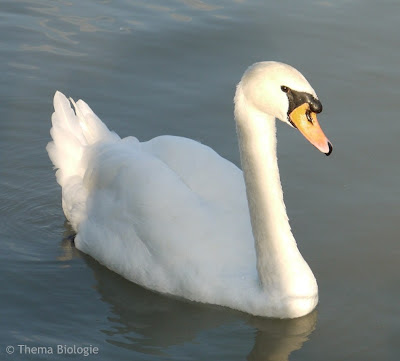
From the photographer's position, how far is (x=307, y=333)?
7328mm

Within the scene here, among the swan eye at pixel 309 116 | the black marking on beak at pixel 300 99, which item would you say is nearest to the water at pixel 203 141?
the swan eye at pixel 309 116

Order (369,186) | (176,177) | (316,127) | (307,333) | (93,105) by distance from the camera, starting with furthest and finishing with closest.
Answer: (93,105), (369,186), (176,177), (307,333), (316,127)

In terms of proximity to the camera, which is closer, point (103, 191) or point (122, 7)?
point (103, 191)

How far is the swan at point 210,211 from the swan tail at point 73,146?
0.02 metres

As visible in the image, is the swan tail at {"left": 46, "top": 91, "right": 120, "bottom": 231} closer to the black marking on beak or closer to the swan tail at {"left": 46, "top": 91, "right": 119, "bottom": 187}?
the swan tail at {"left": 46, "top": 91, "right": 119, "bottom": 187}

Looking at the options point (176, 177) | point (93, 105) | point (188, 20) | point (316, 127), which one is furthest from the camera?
point (188, 20)

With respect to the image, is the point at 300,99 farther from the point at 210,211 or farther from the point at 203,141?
the point at 203,141

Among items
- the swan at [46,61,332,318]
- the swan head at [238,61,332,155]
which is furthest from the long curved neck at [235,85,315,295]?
the swan head at [238,61,332,155]

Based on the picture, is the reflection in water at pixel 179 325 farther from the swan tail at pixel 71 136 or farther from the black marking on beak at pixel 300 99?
the black marking on beak at pixel 300 99

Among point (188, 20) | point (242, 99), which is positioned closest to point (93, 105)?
point (188, 20)

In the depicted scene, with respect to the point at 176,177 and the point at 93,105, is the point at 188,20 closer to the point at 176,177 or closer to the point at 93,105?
the point at 93,105

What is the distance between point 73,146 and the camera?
905 centimetres

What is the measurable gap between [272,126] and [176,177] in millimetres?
1215

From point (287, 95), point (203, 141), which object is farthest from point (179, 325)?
point (203, 141)
